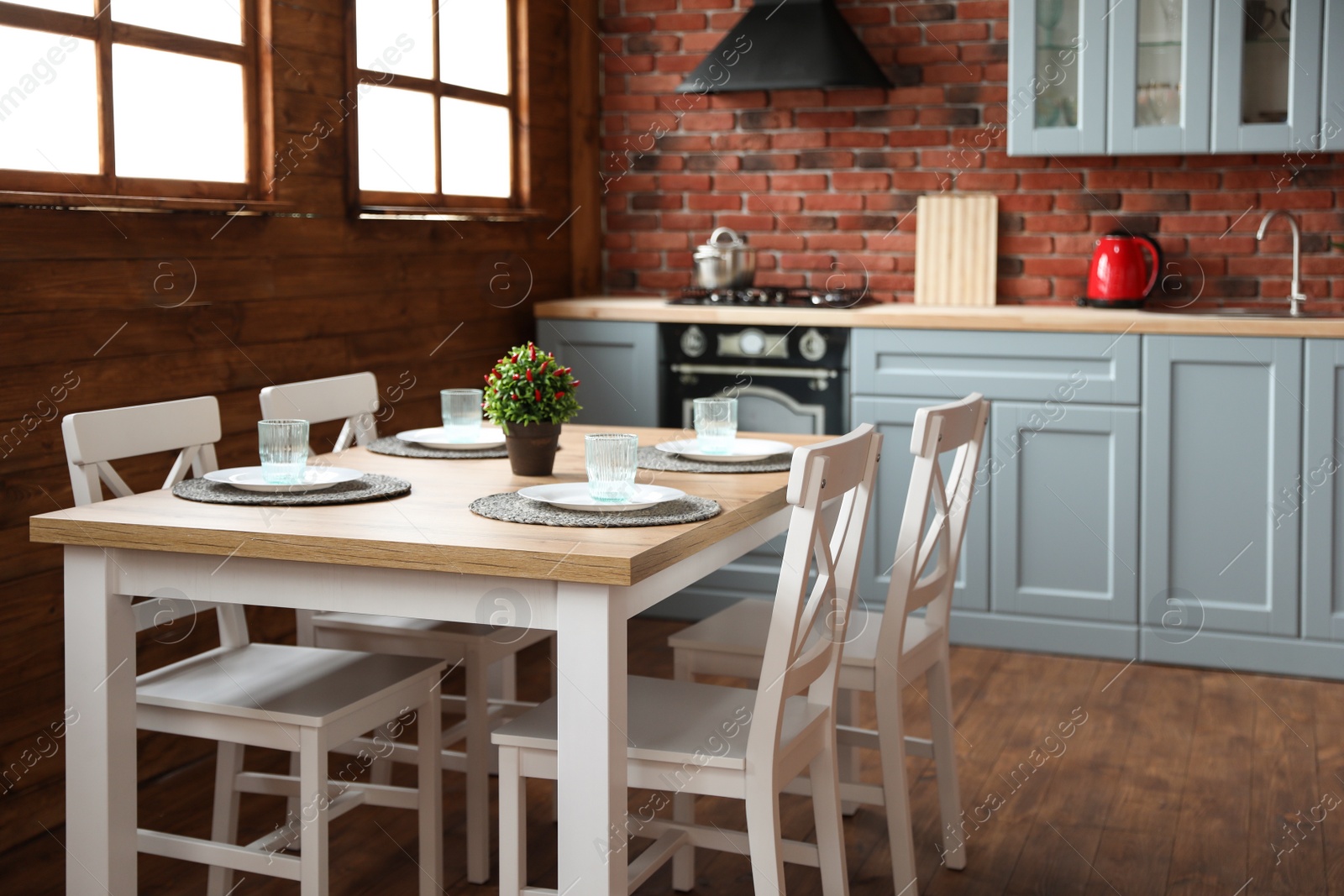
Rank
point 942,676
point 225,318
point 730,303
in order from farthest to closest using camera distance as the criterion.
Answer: point 730,303, point 225,318, point 942,676

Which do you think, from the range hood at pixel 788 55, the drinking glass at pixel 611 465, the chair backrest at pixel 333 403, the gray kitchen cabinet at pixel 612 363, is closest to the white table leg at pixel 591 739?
the drinking glass at pixel 611 465

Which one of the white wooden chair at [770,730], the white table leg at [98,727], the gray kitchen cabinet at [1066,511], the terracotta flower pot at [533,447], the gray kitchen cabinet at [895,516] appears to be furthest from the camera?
the gray kitchen cabinet at [895,516]

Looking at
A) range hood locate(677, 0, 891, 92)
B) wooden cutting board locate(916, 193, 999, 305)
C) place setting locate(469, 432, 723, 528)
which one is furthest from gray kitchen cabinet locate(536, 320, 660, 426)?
place setting locate(469, 432, 723, 528)

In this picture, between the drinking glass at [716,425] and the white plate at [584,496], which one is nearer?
the white plate at [584,496]

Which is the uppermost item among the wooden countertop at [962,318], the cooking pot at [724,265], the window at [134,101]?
the window at [134,101]

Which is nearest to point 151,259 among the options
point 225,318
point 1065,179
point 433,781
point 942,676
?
point 225,318

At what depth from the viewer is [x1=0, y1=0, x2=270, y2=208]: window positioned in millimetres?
2510

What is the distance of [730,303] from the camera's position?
166 inches

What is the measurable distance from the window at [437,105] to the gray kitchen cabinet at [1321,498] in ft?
7.72

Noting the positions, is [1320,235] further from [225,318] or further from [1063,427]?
[225,318]

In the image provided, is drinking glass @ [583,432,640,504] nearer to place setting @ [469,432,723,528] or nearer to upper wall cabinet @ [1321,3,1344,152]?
place setting @ [469,432,723,528]

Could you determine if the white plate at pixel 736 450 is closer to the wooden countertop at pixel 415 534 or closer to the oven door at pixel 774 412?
the wooden countertop at pixel 415 534

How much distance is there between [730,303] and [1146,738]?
1742 mm

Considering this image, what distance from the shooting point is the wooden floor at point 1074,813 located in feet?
8.13
